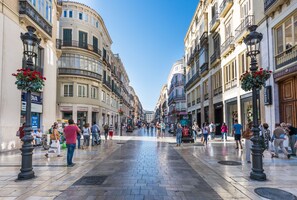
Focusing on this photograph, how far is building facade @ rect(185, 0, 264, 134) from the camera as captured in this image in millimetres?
17188

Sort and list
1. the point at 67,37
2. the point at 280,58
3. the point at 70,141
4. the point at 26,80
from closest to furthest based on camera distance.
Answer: the point at 26,80
the point at 70,141
the point at 280,58
the point at 67,37

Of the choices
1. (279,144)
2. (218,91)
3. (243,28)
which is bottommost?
(279,144)

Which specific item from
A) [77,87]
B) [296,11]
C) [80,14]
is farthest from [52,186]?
[80,14]

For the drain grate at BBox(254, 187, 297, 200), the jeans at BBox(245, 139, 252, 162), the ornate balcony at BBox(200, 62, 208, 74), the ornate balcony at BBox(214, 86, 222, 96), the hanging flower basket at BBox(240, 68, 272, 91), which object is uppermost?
the ornate balcony at BBox(200, 62, 208, 74)

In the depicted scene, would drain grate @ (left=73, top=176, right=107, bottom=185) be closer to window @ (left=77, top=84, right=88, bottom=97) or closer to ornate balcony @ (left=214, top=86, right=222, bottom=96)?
ornate balcony @ (left=214, top=86, right=222, bottom=96)

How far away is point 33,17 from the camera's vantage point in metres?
15.6

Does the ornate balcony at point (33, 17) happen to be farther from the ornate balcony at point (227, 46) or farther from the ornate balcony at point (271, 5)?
the ornate balcony at point (227, 46)

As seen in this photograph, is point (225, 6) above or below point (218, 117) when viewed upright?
above

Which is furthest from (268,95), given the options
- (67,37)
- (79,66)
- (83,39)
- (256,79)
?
(67,37)

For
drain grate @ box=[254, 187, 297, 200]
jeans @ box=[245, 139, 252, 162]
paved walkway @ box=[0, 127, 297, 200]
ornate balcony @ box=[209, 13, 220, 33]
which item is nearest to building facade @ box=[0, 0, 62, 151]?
paved walkway @ box=[0, 127, 297, 200]

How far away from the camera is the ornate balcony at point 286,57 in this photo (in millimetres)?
10969

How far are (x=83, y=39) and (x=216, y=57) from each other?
19.2 meters

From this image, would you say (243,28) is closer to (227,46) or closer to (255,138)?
(227,46)

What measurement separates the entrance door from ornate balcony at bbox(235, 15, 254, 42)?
5443 millimetres
